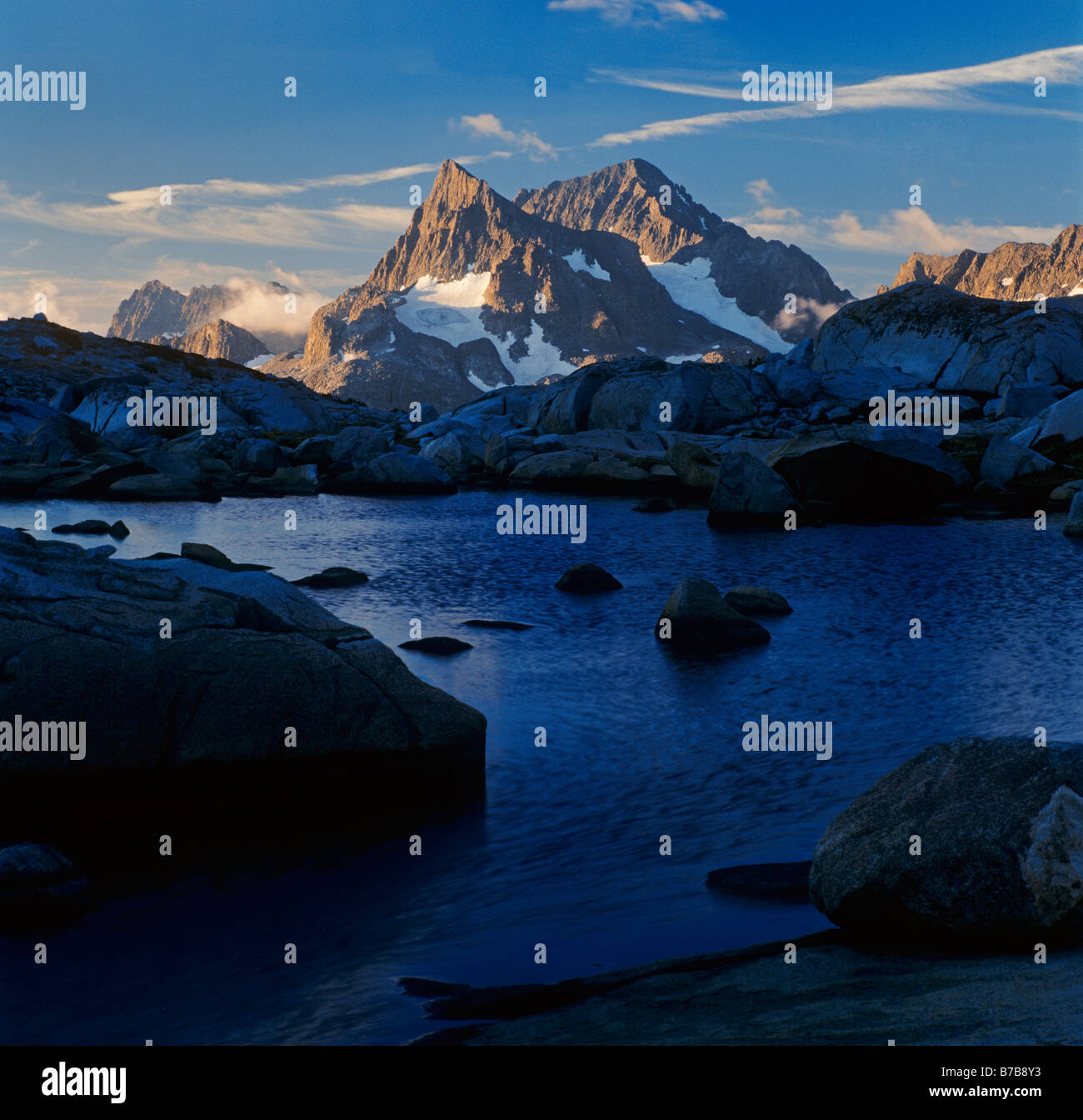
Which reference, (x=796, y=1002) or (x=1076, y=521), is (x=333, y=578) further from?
(x=1076, y=521)

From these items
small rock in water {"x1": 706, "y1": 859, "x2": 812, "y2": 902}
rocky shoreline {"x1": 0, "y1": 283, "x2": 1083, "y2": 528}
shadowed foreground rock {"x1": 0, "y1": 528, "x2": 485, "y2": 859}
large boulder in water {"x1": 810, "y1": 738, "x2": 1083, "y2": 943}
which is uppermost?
rocky shoreline {"x1": 0, "y1": 283, "x2": 1083, "y2": 528}

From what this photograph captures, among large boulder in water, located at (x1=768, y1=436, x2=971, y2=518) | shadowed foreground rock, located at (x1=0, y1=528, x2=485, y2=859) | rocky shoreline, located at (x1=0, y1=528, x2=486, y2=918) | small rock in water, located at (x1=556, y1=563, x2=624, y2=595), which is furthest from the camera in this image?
large boulder in water, located at (x1=768, y1=436, x2=971, y2=518)

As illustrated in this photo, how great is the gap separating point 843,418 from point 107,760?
5629cm

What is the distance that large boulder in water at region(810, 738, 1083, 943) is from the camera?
7.93m

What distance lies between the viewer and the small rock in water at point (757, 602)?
24328 mm

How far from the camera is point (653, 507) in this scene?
1801 inches

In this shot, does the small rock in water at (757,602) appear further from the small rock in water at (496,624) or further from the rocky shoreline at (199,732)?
the rocky shoreline at (199,732)

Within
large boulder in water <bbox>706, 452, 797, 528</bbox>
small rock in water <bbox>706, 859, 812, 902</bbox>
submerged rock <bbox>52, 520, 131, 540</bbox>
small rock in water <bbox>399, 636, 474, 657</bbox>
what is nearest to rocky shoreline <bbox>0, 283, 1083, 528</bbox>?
large boulder in water <bbox>706, 452, 797, 528</bbox>

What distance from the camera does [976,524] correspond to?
41094 mm

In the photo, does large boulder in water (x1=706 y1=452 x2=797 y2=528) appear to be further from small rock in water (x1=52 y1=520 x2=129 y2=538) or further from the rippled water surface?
small rock in water (x1=52 y1=520 x2=129 y2=538)

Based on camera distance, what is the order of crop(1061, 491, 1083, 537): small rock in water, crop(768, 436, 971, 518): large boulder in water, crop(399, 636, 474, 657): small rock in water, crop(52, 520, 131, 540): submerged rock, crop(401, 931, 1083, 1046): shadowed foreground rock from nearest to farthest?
crop(401, 931, 1083, 1046): shadowed foreground rock
crop(399, 636, 474, 657): small rock in water
crop(1061, 491, 1083, 537): small rock in water
crop(52, 520, 131, 540): submerged rock
crop(768, 436, 971, 518): large boulder in water

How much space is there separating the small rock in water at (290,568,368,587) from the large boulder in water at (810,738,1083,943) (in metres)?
19.9
